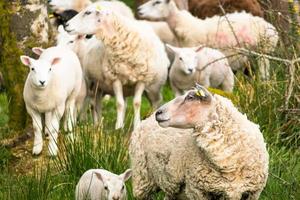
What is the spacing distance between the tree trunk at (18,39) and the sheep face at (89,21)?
98 cm

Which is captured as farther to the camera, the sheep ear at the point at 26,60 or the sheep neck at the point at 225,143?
the sheep ear at the point at 26,60

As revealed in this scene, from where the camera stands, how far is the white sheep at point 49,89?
12.9 meters

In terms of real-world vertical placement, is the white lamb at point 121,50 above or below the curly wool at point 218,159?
below

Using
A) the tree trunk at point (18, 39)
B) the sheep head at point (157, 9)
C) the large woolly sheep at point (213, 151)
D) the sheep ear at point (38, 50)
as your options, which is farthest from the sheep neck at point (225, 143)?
the sheep head at point (157, 9)

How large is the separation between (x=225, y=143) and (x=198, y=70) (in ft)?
24.1

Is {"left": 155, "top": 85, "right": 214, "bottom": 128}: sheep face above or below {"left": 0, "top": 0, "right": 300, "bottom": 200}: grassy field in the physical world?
above

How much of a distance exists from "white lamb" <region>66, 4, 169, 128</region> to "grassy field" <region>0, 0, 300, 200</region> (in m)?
1.44

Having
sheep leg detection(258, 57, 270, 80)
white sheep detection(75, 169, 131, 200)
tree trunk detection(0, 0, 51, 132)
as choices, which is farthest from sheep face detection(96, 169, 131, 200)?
tree trunk detection(0, 0, 51, 132)

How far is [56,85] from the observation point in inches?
533

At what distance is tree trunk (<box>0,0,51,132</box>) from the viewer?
1400 cm

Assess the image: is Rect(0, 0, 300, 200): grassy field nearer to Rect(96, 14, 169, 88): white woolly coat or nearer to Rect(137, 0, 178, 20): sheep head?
Rect(96, 14, 169, 88): white woolly coat

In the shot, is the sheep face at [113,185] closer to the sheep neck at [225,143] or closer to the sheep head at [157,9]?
the sheep neck at [225,143]

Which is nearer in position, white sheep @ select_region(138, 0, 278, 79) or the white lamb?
the white lamb

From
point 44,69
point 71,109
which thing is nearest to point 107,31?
point 71,109
